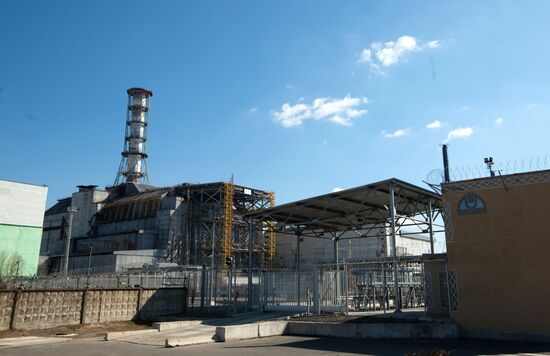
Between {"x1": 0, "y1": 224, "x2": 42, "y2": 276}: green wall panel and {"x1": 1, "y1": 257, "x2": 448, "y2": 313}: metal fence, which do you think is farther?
{"x1": 0, "y1": 224, "x2": 42, "y2": 276}: green wall panel

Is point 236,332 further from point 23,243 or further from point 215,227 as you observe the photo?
point 215,227

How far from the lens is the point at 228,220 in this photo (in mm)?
57594

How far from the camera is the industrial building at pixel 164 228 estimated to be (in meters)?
57.6

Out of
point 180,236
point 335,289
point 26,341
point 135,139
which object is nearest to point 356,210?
point 335,289

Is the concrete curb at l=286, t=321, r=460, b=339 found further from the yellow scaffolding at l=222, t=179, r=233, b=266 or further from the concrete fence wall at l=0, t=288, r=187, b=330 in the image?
the yellow scaffolding at l=222, t=179, r=233, b=266

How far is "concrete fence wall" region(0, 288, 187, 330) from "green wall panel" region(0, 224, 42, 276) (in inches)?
1103

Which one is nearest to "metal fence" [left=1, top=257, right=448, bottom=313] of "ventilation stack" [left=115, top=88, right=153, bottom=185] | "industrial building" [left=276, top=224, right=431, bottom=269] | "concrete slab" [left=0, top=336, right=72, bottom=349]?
"concrete slab" [left=0, top=336, right=72, bottom=349]

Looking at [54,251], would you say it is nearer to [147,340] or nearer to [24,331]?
[24,331]

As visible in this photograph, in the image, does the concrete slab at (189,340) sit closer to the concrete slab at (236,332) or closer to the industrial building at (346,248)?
the concrete slab at (236,332)

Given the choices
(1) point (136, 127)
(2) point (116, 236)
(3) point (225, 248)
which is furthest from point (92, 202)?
(3) point (225, 248)

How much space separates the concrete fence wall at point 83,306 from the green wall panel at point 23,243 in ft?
91.9

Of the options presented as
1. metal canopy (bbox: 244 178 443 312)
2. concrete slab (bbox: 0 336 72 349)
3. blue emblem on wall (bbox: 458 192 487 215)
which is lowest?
concrete slab (bbox: 0 336 72 349)

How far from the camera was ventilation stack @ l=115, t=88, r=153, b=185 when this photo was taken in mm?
75838

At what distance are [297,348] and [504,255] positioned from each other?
26.4ft
